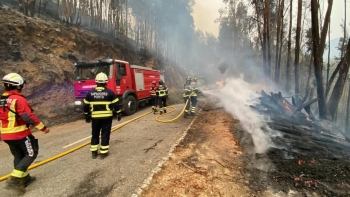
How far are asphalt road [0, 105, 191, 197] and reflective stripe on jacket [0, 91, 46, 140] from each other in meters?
0.96

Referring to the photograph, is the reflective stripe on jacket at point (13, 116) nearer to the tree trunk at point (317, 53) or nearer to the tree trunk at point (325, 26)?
the tree trunk at point (317, 53)

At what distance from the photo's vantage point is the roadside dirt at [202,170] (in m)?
3.26

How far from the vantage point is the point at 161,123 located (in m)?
8.19

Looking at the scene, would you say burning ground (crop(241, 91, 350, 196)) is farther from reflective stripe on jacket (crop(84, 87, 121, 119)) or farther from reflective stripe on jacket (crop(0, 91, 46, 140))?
reflective stripe on jacket (crop(0, 91, 46, 140))

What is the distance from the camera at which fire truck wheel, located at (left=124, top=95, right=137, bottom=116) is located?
986 cm

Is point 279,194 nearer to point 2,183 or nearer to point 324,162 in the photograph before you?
point 324,162

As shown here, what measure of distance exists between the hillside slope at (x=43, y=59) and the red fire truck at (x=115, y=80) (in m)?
1.95

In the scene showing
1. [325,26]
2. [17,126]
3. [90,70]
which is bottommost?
[17,126]

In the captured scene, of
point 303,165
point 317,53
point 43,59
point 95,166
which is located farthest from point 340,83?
point 43,59

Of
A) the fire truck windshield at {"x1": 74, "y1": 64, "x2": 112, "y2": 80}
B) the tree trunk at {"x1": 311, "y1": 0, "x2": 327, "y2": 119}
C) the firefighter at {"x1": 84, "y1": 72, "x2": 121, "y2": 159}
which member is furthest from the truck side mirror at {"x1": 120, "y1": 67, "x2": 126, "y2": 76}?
the tree trunk at {"x1": 311, "y1": 0, "x2": 327, "y2": 119}

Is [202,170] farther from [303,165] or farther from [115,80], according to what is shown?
[115,80]

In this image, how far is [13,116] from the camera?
317 cm

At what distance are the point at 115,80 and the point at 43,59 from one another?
5.67 meters

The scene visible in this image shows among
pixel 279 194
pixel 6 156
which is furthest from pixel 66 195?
pixel 279 194
